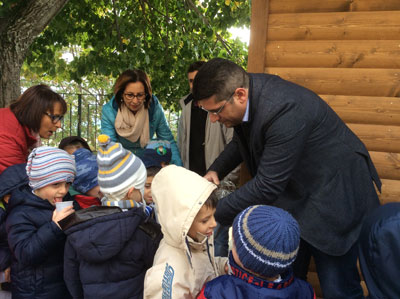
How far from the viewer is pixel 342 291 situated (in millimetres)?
2193

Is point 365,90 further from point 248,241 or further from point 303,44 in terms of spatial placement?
point 248,241

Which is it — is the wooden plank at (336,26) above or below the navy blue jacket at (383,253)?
above

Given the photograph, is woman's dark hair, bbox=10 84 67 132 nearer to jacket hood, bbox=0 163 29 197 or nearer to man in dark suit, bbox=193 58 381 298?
jacket hood, bbox=0 163 29 197

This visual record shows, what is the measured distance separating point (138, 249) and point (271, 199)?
0.83m

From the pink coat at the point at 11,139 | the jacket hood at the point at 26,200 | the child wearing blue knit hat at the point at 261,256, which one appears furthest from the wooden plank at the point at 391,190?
the pink coat at the point at 11,139

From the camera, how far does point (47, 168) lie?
226cm

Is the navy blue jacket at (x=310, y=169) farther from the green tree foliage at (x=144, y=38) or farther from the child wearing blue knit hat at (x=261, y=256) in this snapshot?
the green tree foliage at (x=144, y=38)

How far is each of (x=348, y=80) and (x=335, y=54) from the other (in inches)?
9.8

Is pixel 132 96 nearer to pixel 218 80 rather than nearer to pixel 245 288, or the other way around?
pixel 218 80

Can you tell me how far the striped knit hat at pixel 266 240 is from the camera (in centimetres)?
146

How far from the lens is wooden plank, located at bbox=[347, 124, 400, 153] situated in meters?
2.94

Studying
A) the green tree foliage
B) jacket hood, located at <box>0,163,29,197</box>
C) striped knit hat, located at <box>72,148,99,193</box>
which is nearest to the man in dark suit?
striped knit hat, located at <box>72,148,99,193</box>

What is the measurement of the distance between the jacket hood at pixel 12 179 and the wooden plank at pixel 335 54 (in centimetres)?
219

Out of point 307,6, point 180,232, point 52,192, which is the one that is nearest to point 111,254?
point 180,232
